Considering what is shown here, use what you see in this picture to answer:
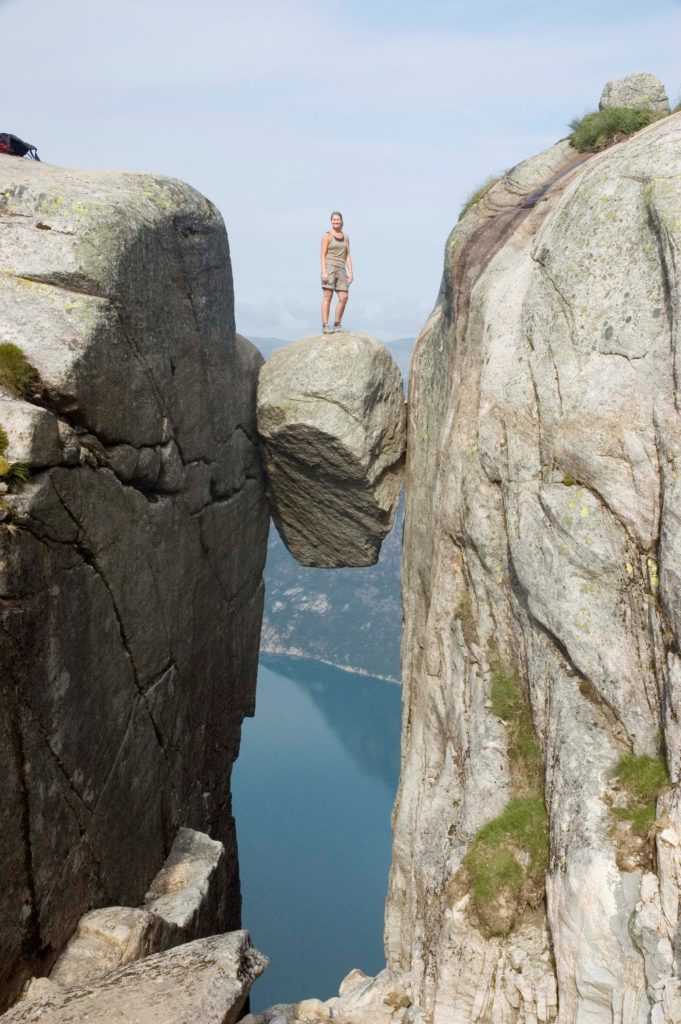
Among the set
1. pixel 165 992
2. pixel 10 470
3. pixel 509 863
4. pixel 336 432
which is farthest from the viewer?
pixel 336 432

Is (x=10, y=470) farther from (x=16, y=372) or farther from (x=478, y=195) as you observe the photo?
(x=478, y=195)

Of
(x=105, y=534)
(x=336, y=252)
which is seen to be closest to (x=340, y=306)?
(x=336, y=252)

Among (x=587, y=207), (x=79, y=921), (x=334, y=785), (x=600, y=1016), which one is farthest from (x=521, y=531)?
(x=334, y=785)

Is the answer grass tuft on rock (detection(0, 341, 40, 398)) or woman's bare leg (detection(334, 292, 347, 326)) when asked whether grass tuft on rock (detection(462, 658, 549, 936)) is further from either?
woman's bare leg (detection(334, 292, 347, 326))

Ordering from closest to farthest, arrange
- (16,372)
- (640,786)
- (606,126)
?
(640,786), (16,372), (606,126)

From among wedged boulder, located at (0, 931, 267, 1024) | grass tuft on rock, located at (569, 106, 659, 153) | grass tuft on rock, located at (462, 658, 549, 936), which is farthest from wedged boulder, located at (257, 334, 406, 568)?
wedged boulder, located at (0, 931, 267, 1024)

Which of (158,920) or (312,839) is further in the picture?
(312,839)

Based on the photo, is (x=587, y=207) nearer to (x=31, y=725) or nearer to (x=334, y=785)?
(x=31, y=725)
